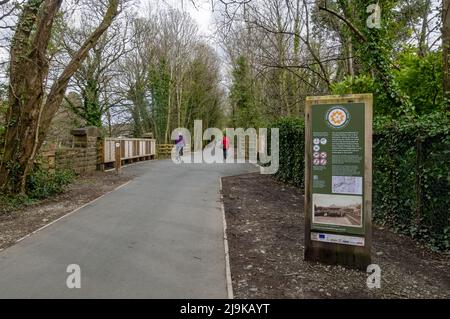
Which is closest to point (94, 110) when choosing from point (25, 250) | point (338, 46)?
point (338, 46)

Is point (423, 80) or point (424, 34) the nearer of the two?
point (423, 80)

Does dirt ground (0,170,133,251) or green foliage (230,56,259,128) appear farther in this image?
green foliage (230,56,259,128)

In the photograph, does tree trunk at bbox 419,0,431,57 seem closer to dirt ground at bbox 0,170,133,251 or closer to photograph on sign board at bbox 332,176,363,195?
photograph on sign board at bbox 332,176,363,195

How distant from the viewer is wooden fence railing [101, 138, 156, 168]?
16.6 metres

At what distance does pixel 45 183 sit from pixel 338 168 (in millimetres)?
8142

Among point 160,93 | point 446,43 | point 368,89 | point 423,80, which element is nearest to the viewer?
point 446,43

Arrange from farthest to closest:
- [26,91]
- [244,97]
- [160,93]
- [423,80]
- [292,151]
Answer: [160,93], [244,97], [292,151], [26,91], [423,80]

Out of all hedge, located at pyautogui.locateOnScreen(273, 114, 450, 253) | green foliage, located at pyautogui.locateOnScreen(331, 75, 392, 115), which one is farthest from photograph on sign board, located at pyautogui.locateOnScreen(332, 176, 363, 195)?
green foliage, located at pyautogui.locateOnScreen(331, 75, 392, 115)

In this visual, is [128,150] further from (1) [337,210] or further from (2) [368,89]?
(1) [337,210]

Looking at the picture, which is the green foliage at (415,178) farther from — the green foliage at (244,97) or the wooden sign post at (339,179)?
the green foliage at (244,97)

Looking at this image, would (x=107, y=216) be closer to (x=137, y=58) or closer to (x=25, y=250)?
(x=25, y=250)

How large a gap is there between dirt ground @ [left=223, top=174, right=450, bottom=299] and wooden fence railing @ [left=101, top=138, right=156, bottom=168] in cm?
1034

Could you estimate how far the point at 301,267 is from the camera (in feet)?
15.8

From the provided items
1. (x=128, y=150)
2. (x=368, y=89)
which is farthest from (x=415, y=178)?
(x=128, y=150)
